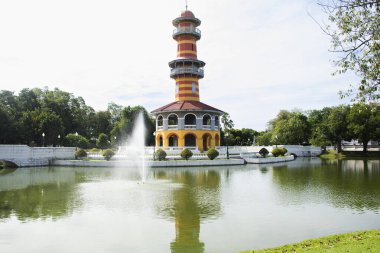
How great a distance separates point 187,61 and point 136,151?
51.2 ft

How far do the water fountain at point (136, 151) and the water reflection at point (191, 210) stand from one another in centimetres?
642

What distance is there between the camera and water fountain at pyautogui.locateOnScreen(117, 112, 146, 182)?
40.0 meters

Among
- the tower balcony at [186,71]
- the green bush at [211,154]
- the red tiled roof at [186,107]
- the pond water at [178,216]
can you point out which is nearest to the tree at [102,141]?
the red tiled roof at [186,107]

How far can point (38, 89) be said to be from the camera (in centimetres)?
7362

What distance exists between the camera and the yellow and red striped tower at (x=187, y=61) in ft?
173

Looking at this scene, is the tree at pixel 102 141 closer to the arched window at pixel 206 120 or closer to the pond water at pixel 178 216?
the arched window at pixel 206 120

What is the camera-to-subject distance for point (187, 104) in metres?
51.8

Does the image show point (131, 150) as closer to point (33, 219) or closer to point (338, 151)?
point (33, 219)

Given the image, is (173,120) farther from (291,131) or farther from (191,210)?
(191,210)

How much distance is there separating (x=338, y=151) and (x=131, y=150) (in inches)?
1610

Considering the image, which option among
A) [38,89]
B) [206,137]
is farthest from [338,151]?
[38,89]

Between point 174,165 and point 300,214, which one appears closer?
point 300,214

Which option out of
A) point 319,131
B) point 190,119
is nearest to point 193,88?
point 190,119

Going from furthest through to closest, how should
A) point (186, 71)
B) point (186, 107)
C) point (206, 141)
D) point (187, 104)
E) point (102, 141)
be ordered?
point (102, 141) < point (206, 141) < point (186, 71) < point (187, 104) < point (186, 107)
